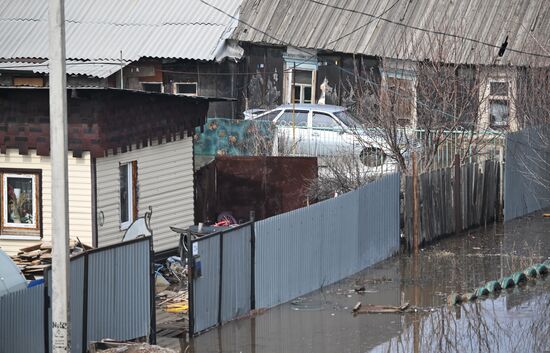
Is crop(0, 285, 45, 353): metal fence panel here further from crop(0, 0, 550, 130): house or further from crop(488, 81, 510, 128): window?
crop(0, 0, 550, 130): house

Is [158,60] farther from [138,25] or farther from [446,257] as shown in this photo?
[446,257]

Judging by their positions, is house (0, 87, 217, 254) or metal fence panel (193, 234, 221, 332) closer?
metal fence panel (193, 234, 221, 332)

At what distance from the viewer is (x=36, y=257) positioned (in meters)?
17.1

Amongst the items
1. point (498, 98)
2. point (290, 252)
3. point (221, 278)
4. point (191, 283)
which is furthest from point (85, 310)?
point (498, 98)

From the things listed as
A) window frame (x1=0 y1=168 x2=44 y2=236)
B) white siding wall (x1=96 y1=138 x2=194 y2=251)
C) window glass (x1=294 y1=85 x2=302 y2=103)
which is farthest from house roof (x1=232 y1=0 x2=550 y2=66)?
window frame (x1=0 y1=168 x2=44 y2=236)

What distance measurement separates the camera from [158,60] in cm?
3025

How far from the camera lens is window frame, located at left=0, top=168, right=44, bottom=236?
18031mm

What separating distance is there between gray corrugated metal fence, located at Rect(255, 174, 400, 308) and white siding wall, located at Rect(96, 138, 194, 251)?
11.3 feet

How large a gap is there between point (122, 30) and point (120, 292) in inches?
737

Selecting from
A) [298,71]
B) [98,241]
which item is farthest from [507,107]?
[98,241]

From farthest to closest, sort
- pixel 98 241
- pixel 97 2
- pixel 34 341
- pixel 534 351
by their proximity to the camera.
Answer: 1. pixel 97 2
2. pixel 98 241
3. pixel 534 351
4. pixel 34 341

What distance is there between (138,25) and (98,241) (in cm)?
1436

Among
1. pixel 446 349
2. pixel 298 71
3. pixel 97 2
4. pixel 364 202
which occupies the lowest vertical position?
pixel 446 349

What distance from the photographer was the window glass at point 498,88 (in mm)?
26359
